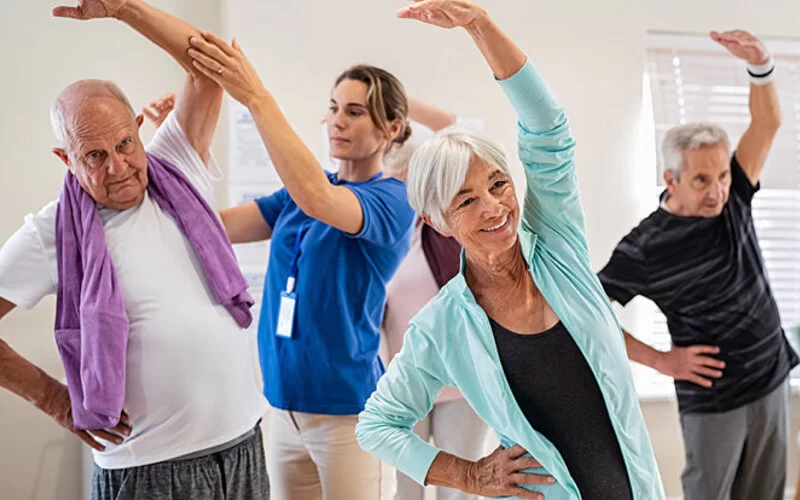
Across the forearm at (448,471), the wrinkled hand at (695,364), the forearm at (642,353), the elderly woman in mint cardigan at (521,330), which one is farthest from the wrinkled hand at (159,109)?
the wrinkled hand at (695,364)

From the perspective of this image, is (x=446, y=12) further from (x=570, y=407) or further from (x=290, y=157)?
(x=570, y=407)

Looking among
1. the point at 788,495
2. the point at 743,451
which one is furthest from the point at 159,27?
the point at 788,495

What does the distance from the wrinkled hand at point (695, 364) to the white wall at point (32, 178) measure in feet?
7.80

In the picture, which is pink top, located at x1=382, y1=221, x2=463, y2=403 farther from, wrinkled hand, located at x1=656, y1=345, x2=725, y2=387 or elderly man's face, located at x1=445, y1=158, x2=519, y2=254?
elderly man's face, located at x1=445, y1=158, x2=519, y2=254

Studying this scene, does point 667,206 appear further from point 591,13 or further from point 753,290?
point 591,13

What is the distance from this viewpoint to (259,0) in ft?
11.5

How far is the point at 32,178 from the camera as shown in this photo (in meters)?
3.40

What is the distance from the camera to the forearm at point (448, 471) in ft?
5.32

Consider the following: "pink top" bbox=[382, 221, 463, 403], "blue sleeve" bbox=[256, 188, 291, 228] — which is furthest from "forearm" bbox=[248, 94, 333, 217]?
"pink top" bbox=[382, 221, 463, 403]

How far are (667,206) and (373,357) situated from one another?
4.31 feet

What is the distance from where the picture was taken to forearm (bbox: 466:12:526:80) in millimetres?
1543

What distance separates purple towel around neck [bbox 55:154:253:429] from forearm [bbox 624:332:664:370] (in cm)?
153

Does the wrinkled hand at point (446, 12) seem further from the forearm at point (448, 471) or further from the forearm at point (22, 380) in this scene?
the forearm at point (22, 380)

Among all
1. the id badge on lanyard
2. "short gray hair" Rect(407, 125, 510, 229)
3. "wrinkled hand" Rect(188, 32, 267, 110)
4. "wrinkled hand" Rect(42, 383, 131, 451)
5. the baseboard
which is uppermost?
"wrinkled hand" Rect(188, 32, 267, 110)
